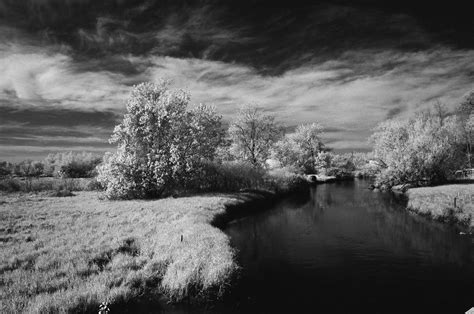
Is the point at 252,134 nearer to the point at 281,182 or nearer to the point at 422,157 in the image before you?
the point at 281,182

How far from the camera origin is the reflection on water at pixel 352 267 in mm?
13281

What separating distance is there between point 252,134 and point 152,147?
3148cm

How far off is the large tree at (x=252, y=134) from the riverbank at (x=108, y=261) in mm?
41728

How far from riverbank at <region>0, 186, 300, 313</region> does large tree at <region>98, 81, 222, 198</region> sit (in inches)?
488

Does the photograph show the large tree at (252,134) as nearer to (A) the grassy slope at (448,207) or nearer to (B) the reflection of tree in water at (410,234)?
(B) the reflection of tree in water at (410,234)

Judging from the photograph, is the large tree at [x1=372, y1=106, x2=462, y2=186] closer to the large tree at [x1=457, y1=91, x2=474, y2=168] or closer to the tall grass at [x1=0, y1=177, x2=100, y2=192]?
the large tree at [x1=457, y1=91, x2=474, y2=168]

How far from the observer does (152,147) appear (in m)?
40.9

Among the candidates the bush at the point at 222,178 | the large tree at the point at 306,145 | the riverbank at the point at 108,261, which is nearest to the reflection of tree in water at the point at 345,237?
the riverbank at the point at 108,261

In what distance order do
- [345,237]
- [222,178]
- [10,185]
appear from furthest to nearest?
1. [222,178]
2. [10,185]
3. [345,237]

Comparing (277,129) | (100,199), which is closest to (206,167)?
(100,199)

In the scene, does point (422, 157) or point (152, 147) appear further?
point (422, 157)

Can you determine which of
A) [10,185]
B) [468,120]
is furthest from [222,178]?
[468,120]

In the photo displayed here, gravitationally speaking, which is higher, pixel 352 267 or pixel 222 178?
pixel 222 178

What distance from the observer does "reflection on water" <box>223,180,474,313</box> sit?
13.3 metres
